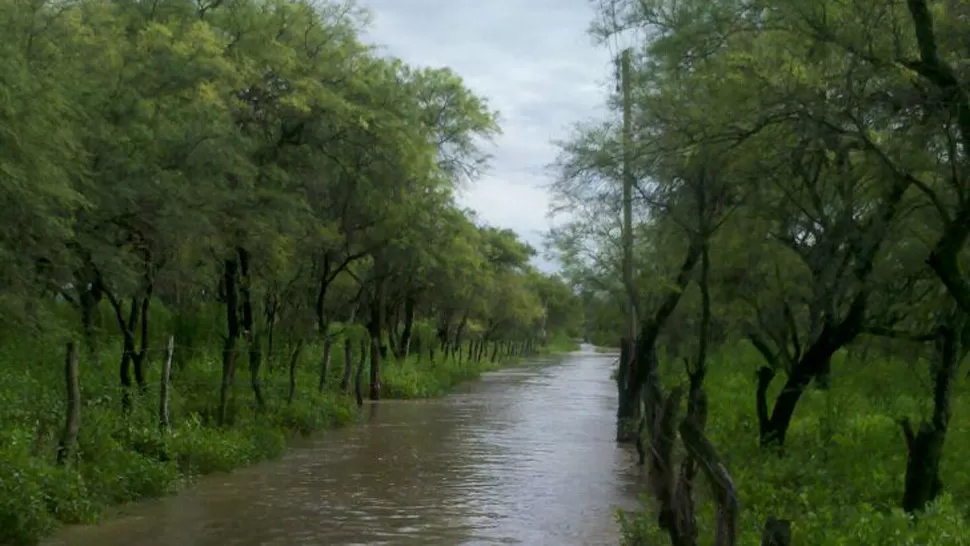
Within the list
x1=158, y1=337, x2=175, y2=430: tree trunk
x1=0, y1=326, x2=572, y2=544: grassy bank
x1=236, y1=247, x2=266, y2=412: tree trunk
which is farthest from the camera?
x1=236, y1=247, x2=266, y2=412: tree trunk

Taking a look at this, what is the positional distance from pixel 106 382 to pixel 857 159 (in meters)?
13.5

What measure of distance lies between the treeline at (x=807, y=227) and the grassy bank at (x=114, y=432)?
662cm

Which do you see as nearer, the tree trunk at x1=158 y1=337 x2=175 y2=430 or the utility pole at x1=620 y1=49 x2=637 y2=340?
the utility pole at x1=620 y1=49 x2=637 y2=340

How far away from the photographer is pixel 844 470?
45.4 ft

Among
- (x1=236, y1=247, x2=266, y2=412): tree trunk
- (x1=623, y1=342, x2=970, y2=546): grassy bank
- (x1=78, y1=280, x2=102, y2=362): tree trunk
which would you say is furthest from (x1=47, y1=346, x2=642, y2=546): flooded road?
(x1=78, y1=280, x2=102, y2=362): tree trunk

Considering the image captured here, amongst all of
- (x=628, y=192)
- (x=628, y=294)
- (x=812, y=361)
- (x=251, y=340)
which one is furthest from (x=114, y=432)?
(x=628, y=294)

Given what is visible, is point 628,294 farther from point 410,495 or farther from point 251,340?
point 251,340

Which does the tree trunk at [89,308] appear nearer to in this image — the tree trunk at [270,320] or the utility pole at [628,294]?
the tree trunk at [270,320]

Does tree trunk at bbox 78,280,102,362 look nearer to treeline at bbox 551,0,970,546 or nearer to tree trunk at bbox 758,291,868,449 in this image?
treeline at bbox 551,0,970,546

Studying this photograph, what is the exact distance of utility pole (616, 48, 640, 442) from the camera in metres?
14.8

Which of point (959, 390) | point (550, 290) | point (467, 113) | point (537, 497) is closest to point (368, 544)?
point (537, 497)

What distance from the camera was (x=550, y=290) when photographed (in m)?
85.4

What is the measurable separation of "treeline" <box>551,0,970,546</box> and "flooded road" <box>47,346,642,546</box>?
6.34 ft

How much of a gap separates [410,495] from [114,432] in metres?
4.47
